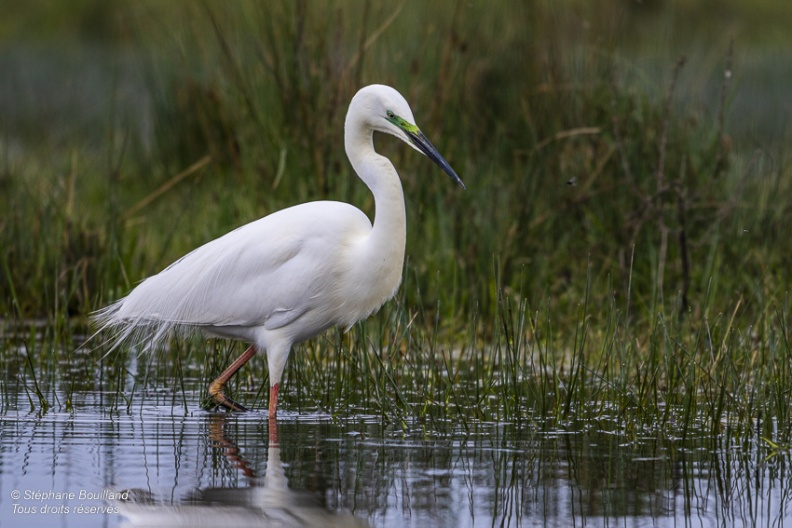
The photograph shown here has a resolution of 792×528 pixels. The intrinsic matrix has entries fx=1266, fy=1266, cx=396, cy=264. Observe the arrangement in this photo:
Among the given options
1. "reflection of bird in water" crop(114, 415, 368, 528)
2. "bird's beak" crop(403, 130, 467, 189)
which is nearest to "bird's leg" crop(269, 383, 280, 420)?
"reflection of bird in water" crop(114, 415, 368, 528)

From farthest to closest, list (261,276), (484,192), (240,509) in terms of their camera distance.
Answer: (484,192), (261,276), (240,509)

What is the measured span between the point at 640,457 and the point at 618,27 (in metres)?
4.34

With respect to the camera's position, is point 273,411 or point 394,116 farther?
point 394,116

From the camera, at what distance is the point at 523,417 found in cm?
526

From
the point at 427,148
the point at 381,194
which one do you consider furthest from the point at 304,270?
the point at 427,148

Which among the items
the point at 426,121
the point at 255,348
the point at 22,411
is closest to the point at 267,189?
the point at 426,121

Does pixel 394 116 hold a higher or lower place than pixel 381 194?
higher

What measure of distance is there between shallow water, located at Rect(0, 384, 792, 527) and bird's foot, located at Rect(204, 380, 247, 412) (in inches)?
10.2

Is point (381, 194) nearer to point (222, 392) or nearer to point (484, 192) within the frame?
point (222, 392)

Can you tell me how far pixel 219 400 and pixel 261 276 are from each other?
583 millimetres

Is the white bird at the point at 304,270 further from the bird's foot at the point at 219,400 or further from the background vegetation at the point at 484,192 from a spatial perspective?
the background vegetation at the point at 484,192

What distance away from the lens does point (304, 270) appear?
5.60 metres

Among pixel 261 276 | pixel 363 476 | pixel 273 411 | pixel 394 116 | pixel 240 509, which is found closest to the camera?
pixel 240 509

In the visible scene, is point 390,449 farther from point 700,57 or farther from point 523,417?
point 700,57
